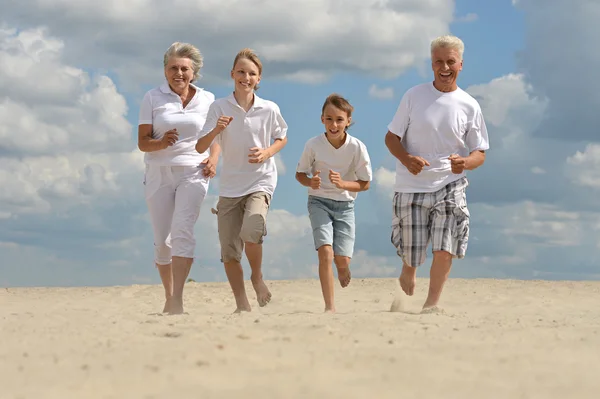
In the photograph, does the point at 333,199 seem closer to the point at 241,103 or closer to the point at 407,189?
the point at 407,189

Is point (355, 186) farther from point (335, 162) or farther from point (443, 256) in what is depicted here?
point (443, 256)

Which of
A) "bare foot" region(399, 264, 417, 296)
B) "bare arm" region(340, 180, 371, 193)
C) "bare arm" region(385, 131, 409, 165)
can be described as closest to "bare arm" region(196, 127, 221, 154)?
"bare arm" region(340, 180, 371, 193)

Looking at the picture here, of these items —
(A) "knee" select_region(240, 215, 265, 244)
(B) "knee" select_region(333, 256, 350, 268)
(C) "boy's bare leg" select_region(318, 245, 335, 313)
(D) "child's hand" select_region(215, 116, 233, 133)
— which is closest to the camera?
(D) "child's hand" select_region(215, 116, 233, 133)

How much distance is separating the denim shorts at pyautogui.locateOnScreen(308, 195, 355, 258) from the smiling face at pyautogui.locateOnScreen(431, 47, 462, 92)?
1427mm

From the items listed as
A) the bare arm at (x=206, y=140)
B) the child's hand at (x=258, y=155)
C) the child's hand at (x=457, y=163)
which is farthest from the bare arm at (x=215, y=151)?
the child's hand at (x=457, y=163)

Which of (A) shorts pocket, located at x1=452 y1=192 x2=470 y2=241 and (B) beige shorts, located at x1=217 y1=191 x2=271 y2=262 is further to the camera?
(B) beige shorts, located at x1=217 y1=191 x2=271 y2=262

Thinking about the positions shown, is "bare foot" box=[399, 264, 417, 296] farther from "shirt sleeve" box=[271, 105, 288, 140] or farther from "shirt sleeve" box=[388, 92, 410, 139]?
"shirt sleeve" box=[271, 105, 288, 140]

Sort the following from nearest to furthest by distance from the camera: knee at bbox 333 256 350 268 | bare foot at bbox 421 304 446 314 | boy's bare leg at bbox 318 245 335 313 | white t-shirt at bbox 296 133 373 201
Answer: bare foot at bbox 421 304 446 314 → boy's bare leg at bbox 318 245 335 313 → white t-shirt at bbox 296 133 373 201 → knee at bbox 333 256 350 268

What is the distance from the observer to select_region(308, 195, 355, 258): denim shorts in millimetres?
7137

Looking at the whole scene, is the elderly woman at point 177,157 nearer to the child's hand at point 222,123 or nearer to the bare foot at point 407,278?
the child's hand at point 222,123

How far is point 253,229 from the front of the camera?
692cm

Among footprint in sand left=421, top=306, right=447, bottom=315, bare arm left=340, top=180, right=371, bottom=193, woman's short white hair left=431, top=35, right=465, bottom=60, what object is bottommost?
footprint in sand left=421, top=306, right=447, bottom=315

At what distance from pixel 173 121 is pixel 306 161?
1.28 m

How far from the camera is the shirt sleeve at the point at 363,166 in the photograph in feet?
23.8
